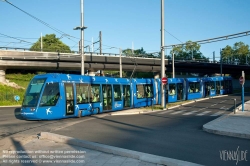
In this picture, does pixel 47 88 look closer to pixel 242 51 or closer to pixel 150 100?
pixel 150 100

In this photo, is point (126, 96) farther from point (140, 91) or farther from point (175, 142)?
point (175, 142)

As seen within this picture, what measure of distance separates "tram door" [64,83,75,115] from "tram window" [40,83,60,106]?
28.4 inches

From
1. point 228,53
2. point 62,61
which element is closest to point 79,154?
point 62,61

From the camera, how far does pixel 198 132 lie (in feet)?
39.7

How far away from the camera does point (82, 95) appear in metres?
18.2

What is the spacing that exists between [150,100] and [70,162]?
21.0 m

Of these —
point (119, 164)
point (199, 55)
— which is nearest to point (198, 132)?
point (119, 164)

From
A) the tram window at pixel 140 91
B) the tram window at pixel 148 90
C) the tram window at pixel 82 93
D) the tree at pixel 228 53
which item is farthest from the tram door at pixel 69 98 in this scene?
the tree at pixel 228 53

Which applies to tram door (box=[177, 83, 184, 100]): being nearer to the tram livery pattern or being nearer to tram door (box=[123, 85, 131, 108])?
the tram livery pattern

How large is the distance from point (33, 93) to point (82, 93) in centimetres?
336

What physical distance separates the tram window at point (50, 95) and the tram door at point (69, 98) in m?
0.72

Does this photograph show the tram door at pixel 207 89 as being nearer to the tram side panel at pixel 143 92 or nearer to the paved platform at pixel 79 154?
the tram side panel at pixel 143 92

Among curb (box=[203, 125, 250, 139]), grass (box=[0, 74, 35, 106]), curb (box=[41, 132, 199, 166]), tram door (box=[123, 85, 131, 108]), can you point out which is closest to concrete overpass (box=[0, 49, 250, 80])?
grass (box=[0, 74, 35, 106])

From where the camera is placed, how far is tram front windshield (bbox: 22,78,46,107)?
15913mm
